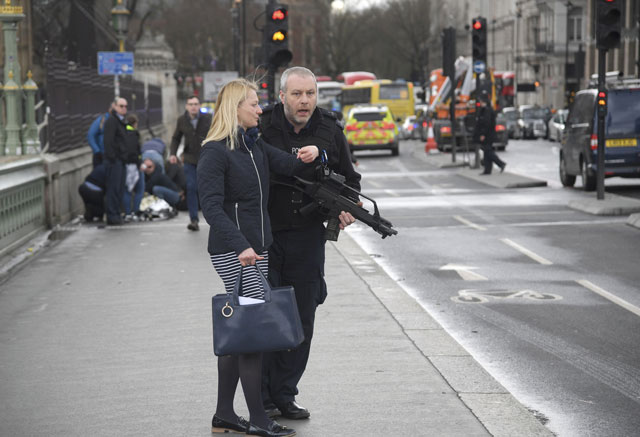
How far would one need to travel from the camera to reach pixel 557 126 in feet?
174

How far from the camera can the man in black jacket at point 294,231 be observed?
615cm

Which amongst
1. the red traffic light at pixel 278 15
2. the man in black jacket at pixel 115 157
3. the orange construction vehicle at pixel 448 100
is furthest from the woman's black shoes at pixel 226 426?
the orange construction vehicle at pixel 448 100

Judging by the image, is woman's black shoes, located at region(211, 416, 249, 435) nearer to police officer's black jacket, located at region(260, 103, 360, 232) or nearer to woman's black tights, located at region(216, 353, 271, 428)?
woman's black tights, located at region(216, 353, 271, 428)

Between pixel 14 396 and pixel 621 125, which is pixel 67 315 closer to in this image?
pixel 14 396

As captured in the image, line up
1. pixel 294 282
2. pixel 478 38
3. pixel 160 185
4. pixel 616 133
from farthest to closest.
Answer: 1. pixel 478 38
2. pixel 616 133
3. pixel 160 185
4. pixel 294 282

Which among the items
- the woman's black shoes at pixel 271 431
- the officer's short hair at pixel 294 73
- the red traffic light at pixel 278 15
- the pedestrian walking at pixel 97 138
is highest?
the red traffic light at pixel 278 15

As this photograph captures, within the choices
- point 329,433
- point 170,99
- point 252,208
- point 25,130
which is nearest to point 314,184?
point 252,208

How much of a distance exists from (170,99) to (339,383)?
56564mm

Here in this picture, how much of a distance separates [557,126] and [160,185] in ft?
118

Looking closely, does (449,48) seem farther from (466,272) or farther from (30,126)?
(466,272)

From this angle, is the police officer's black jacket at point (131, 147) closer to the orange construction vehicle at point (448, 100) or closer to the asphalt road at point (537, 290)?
the asphalt road at point (537, 290)

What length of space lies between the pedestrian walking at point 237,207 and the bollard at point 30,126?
11.9 metres

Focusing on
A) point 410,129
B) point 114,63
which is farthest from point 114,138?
point 410,129

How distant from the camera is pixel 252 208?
19.2 feet
